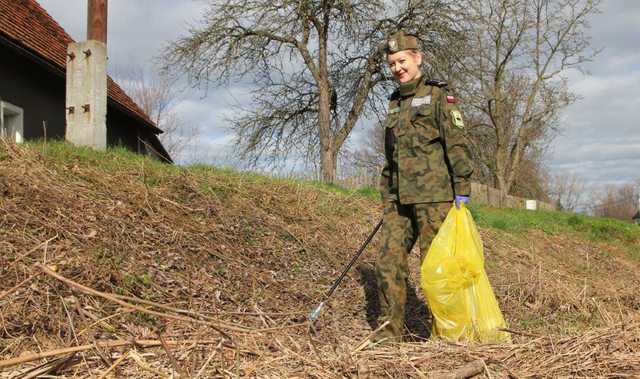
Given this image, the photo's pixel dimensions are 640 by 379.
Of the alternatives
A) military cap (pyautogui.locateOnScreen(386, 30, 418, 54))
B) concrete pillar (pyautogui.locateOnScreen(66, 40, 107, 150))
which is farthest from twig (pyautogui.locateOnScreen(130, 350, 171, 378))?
concrete pillar (pyautogui.locateOnScreen(66, 40, 107, 150))

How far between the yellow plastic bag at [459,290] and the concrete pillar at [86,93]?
6126 millimetres

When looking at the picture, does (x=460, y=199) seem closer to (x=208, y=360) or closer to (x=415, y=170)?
(x=415, y=170)

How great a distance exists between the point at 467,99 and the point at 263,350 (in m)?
16.5

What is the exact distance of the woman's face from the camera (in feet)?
11.9

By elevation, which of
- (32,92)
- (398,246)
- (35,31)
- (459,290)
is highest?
(35,31)

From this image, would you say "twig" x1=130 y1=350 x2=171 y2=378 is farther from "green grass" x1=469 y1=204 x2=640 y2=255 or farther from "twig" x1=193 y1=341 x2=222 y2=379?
"green grass" x1=469 y1=204 x2=640 y2=255

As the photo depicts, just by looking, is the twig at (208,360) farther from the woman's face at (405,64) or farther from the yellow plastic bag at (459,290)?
the woman's face at (405,64)

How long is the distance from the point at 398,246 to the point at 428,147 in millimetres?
714

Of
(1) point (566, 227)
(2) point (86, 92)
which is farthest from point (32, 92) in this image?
(1) point (566, 227)

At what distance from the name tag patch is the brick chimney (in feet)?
18.7

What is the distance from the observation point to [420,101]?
3648mm

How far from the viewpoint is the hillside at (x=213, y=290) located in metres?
2.46

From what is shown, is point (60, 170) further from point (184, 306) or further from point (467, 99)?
point (467, 99)

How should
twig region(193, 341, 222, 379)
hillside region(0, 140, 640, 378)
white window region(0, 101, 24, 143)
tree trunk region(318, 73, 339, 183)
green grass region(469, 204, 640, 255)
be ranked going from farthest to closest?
tree trunk region(318, 73, 339, 183)
green grass region(469, 204, 640, 255)
white window region(0, 101, 24, 143)
hillside region(0, 140, 640, 378)
twig region(193, 341, 222, 379)
